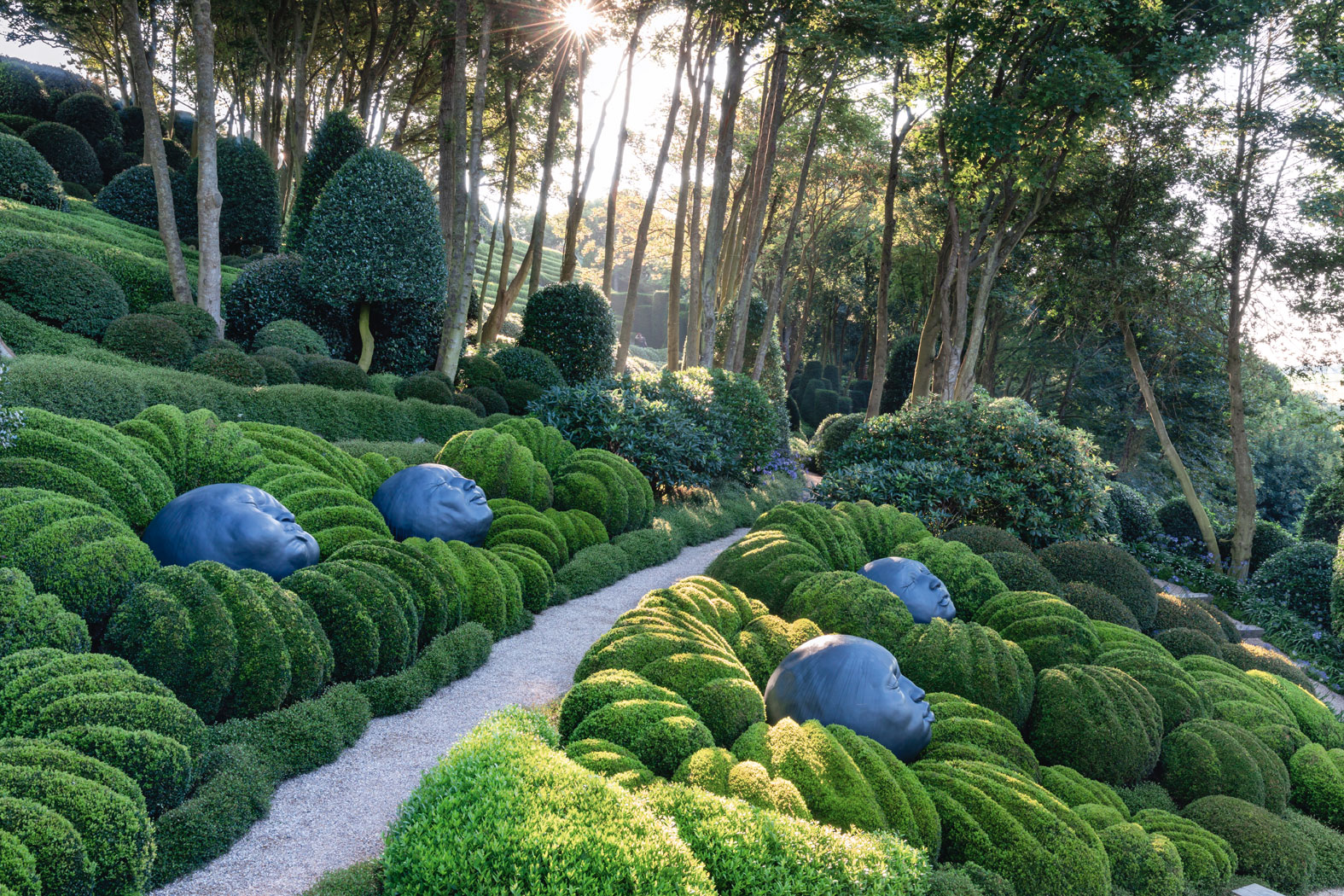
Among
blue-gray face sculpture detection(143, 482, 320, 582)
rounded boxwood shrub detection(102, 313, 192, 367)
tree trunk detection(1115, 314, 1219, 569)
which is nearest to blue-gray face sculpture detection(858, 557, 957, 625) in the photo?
blue-gray face sculpture detection(143, 482, 320, 582)

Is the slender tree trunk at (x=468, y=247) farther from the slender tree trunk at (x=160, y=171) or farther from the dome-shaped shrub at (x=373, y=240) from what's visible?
the slender tree trunk at (x=160, y=171)

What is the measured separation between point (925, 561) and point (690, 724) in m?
3.90

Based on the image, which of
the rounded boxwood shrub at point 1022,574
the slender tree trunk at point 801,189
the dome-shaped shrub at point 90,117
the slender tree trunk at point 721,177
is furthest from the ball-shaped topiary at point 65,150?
the rounded boxwood shrub at point 1022,574

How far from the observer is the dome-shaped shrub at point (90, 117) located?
21.5 metres

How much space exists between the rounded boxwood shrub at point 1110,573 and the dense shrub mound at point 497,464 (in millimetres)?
5330

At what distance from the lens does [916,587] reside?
6199mm

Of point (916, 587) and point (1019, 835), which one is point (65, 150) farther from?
point (1019, 835)

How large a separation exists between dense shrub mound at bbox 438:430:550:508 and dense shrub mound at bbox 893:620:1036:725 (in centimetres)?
408

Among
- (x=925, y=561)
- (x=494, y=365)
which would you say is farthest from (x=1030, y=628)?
(x=494, y=365)

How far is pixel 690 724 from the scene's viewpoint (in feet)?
12.3

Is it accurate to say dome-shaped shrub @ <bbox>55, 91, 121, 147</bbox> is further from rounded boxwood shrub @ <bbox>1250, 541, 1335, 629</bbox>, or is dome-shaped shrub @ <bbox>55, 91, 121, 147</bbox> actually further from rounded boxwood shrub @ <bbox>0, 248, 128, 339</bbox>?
rounded boxwood shrub @ <bbox>1250, 541, 1335, 629</bbox>

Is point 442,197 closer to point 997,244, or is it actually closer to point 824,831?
point 997,244

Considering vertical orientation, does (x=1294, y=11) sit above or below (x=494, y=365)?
above

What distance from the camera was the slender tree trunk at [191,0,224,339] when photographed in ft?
34.5
